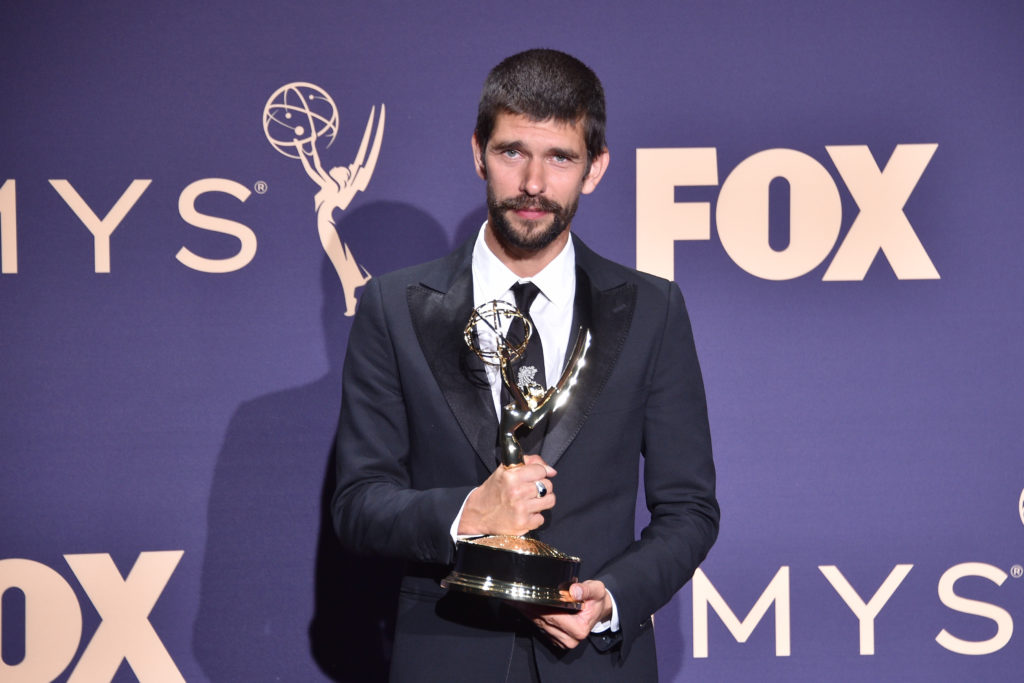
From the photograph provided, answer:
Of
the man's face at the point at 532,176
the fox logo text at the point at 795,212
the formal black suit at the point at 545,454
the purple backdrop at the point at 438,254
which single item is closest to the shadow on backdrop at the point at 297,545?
the purple backdrop at the point at 438,254

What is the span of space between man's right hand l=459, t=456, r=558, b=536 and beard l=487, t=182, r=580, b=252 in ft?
1.29

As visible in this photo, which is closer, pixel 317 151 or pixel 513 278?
pixel 513 278

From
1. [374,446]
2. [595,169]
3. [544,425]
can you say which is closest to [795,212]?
[595,169]

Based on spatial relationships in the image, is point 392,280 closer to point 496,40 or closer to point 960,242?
point 496,40

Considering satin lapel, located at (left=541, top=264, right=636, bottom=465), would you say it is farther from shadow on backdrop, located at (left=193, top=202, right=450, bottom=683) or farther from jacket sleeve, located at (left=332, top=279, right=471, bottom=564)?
shadow on backdrop, located at (left=193, top=202, right=450, bottom=683)

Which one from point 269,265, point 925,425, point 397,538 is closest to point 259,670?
point 269,265

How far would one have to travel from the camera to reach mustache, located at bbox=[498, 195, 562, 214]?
1.65m

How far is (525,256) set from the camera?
1743 mm

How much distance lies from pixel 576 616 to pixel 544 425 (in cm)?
32

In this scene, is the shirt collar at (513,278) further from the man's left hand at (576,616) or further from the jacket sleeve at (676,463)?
the man's left hand at (576,616)

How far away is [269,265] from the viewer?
2598mm

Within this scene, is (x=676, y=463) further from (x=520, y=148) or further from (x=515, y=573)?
(x=520, y=148)

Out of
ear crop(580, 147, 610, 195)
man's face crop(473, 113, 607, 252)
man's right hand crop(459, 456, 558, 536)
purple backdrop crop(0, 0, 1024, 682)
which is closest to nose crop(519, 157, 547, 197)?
man's face crop(473, 113, 607, 252)

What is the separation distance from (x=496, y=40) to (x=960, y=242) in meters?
1.33
